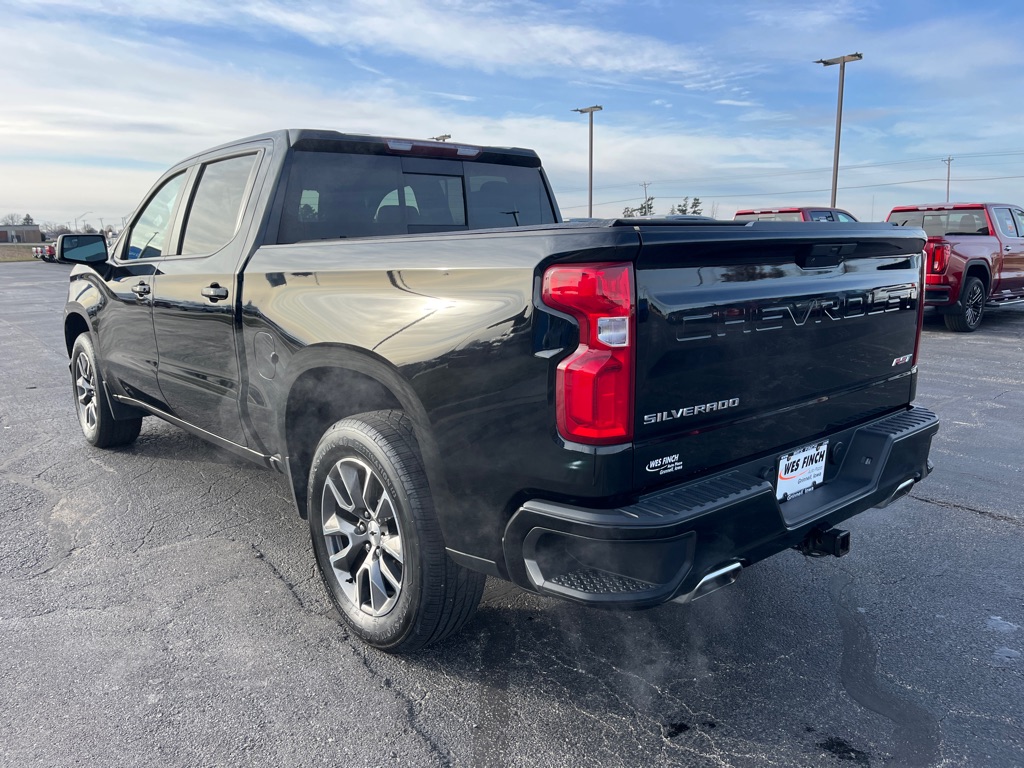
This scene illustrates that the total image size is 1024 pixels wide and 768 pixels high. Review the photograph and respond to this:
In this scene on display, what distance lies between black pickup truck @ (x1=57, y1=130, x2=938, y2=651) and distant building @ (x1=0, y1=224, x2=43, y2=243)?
13962cm

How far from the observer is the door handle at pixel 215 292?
3541 millimetres

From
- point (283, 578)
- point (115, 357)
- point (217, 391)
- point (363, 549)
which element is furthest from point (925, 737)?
point (115, 357)

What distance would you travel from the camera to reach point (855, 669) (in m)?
2.77

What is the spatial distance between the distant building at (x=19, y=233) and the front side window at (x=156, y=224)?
13792 cm

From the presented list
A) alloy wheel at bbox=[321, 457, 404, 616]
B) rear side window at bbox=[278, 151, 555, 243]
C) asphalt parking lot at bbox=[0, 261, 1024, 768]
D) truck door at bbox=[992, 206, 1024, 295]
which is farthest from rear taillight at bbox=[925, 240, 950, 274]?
alloy wheel at bbox=[321, 457, 404, 616]

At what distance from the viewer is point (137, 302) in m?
4.46

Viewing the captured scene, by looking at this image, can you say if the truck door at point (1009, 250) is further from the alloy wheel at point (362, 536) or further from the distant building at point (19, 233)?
the distant building at point (19, 233)

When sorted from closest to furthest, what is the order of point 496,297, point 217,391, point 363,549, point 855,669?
point 496,297, point 855,669, point 363,549, point 217,391

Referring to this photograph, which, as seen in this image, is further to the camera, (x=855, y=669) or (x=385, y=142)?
(x=385, y=142)

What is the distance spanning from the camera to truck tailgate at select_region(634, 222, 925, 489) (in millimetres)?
2207

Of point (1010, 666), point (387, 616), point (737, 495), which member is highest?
point (737, 495)

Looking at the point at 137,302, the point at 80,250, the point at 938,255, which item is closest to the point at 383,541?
the point at 137,302

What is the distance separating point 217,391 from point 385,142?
1.46m

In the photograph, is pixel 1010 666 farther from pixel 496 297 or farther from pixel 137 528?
pixel 137 528
